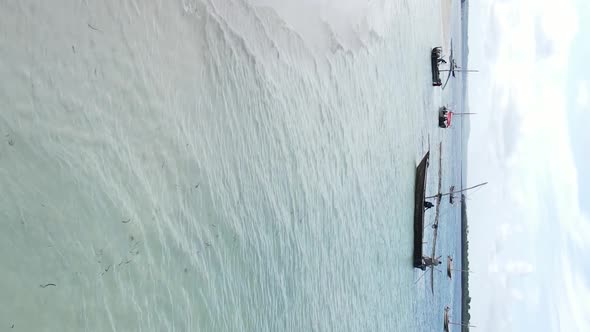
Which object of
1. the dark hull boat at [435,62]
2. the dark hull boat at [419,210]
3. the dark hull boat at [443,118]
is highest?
the dark hull boat at [435,62]

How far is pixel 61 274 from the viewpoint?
3.04 metres

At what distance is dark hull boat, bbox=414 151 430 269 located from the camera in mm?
12281

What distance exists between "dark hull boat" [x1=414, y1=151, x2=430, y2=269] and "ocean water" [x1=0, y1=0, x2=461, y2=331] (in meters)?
3.55

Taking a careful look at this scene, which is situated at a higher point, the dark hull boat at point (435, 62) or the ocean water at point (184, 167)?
the dark hull boat at point (435, 62)

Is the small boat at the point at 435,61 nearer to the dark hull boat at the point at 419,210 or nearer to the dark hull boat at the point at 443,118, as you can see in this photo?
the dark hull boat at the point at 443,118

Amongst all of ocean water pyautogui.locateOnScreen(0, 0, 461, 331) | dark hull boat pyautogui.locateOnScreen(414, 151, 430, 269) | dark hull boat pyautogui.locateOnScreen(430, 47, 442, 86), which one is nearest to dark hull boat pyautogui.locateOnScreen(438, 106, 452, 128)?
dark hull boat pyautogui.locateOnScreen(430, 47, 442, 86)

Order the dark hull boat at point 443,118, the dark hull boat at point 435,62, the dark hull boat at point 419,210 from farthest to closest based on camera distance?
the dark hull boat at point 443,118
the dark hull boat at point 435,62
the dark hull boat at point 419,210

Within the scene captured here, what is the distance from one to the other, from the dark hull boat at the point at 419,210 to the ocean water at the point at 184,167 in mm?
3553

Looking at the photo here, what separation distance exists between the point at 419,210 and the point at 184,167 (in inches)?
360

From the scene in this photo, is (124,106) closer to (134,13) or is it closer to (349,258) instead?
(134,13)

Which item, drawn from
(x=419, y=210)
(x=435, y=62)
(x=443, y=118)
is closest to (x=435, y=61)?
(x=435, y=62)

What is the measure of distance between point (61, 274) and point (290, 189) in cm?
336

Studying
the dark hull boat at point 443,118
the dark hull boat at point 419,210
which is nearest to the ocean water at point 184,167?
the dark hull boat at point 419,210

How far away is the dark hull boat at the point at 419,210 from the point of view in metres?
12.3
